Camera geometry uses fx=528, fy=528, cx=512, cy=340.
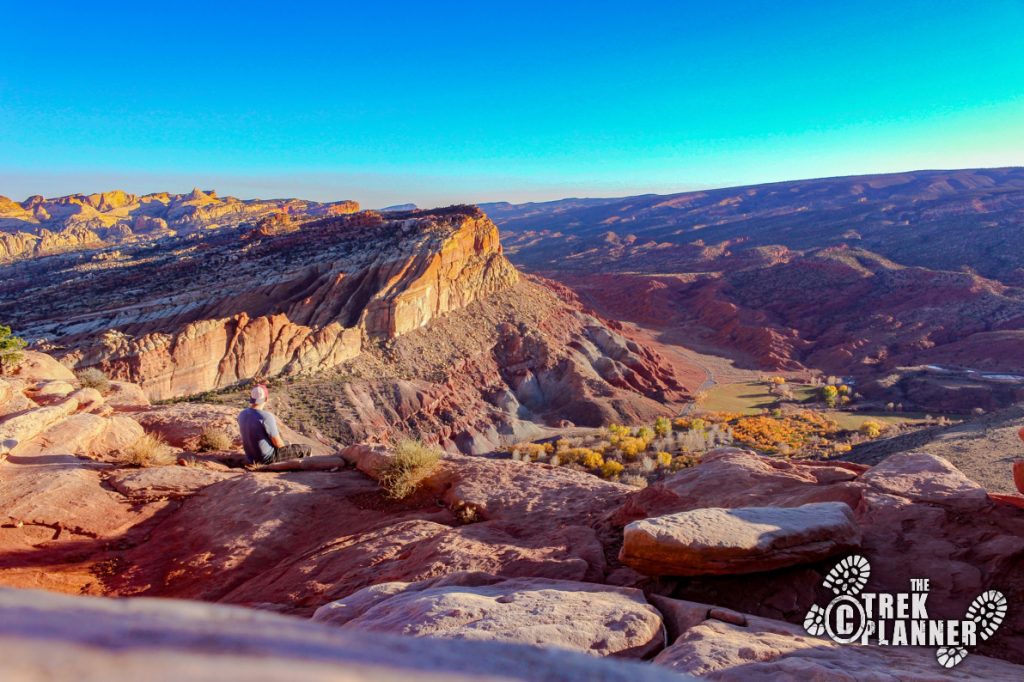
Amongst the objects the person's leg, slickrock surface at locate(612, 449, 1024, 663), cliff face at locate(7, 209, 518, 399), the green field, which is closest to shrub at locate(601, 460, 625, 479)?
slickrock surface at locate(612, 449, 1024, 663)

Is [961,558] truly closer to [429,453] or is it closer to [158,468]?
[429,453]

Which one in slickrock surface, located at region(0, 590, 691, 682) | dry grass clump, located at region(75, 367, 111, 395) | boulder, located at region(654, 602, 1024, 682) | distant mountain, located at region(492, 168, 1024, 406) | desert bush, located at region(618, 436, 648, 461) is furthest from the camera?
distant mountain, located at region(492, 168, 1024, 406)

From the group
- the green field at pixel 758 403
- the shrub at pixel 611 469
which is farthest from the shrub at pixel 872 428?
the shrub at pixel 611 469

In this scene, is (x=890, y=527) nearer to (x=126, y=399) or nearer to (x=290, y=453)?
(x=290, y=453)

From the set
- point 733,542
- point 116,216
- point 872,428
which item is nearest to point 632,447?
point 872,428

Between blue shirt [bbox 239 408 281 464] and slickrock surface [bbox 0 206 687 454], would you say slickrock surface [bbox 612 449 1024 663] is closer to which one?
blue shirt [bbox 239 408 281 464]

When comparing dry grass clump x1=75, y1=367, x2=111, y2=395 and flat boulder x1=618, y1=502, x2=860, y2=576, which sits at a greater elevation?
dry grass clump x1=75, y1=367, x2=111, y2=395

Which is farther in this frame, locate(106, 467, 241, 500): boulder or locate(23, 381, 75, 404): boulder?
locate(23, 381, 75, 404): boulder
